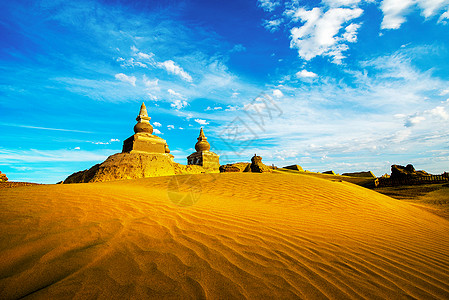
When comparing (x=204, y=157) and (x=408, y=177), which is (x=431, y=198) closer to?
(x=408, y=177)

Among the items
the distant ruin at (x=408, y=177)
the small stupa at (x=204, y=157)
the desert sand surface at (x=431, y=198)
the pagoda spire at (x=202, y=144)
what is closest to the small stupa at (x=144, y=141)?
the small stupa at (x=204, y=157)

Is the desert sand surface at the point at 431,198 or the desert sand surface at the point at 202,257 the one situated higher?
the desert sand surface at the point at 202,257

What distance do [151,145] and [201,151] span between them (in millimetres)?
10440

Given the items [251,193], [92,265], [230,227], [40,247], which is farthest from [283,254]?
[251,193]

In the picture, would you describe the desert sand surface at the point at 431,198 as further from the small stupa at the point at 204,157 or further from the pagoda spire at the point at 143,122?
the pagoda spire at the point at 143,122

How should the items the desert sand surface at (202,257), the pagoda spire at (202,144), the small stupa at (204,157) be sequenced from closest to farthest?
1. the desert sand surface at (202,257)
2. the small stupa at (204,157)
3. the pagoda spire at (202,144)

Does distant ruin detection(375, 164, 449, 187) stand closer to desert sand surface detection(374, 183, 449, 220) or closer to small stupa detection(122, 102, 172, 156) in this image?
desert sand surface detection(374, 183, 449, 220)

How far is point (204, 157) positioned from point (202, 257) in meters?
30.1

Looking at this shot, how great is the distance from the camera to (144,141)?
78.0 feet

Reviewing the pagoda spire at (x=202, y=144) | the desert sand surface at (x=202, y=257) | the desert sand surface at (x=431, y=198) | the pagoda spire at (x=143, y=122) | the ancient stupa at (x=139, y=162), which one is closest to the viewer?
the desert sand surface at (x=202, y=257)

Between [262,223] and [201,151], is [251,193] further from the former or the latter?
[201,151]

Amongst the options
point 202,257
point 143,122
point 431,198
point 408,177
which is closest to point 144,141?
point 143,122

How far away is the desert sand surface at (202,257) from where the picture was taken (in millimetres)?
1610

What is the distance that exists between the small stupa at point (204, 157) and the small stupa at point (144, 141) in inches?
272
